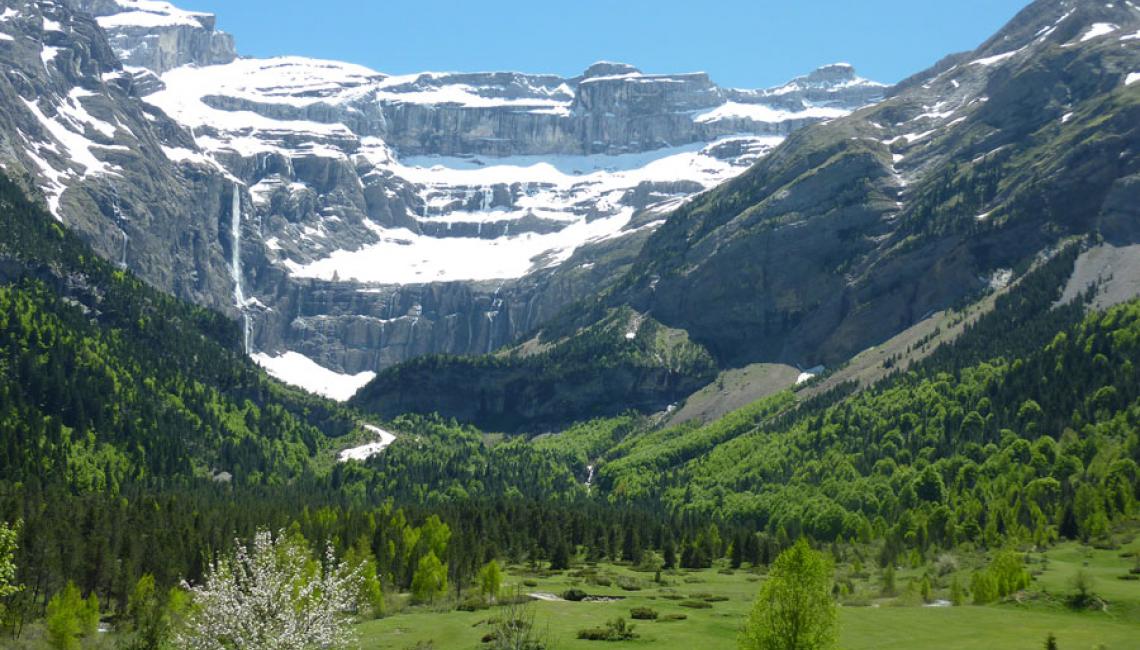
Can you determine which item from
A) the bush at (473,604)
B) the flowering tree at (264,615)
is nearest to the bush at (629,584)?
the bush at (473,604)

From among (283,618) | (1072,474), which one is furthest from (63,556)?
(1072,474)

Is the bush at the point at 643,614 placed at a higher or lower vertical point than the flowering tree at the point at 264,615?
lower

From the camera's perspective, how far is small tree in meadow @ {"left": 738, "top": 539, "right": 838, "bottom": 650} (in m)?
72.0

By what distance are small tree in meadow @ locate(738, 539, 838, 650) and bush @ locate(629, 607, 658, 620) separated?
31.7 meters

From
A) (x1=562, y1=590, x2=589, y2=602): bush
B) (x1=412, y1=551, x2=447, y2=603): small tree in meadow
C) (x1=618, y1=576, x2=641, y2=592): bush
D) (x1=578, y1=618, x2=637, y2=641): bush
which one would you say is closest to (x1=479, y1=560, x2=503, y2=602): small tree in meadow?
(x1=562, y1=590, x2=589, y2=602): bush

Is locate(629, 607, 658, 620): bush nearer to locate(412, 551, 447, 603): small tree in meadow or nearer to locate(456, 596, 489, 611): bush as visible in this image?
locate(456, 596, 489, 611): bush

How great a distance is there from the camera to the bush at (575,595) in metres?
122

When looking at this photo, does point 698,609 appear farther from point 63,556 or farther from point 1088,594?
point 63,556

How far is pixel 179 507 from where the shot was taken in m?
170

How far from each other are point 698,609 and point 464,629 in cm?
2357

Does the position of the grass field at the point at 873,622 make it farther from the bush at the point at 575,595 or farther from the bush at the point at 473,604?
the bush at the point at 575,595

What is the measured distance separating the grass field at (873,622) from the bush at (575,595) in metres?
3.03

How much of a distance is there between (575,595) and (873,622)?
111 feet

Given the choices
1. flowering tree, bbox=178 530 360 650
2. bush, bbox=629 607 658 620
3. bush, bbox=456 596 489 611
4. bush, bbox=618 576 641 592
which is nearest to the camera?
flowering tree, bbox=178 530 360 650
